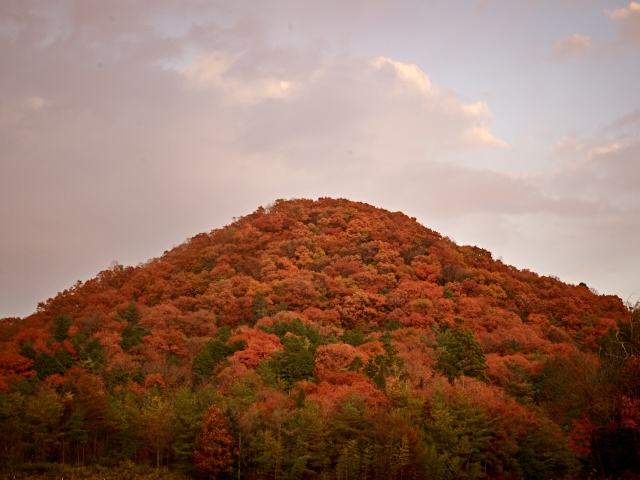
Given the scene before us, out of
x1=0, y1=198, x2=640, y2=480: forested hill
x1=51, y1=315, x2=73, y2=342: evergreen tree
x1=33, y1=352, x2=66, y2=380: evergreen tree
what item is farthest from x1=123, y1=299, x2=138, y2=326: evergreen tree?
x1=33, y1=352, x2=66, y2=380: evergreen tree

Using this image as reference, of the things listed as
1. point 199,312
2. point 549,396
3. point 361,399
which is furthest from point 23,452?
point 549,396

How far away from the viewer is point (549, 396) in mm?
50406

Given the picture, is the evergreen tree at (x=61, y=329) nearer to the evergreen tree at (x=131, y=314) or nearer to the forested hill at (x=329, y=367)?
the forested hill at (x=329, y=367)

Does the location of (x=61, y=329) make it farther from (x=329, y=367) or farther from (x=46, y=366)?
(x=329, y=367)

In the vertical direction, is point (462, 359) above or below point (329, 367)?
below

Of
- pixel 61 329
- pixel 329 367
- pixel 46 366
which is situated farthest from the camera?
pixel 61 329

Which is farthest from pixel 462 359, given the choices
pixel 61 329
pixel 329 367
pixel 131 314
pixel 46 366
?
pixel 61 329

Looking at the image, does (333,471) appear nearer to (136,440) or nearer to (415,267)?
(136,440)

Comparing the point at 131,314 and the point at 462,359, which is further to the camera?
the point at 131,314

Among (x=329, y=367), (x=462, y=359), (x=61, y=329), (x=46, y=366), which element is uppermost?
(x=61, y=329)

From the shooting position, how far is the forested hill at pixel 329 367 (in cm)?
3772

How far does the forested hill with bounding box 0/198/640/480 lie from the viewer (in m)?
37.7

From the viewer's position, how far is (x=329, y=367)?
52062 mm

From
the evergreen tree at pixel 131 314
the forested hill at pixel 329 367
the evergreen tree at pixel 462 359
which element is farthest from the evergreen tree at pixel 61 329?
the evergreen tree at pixel 462 359
